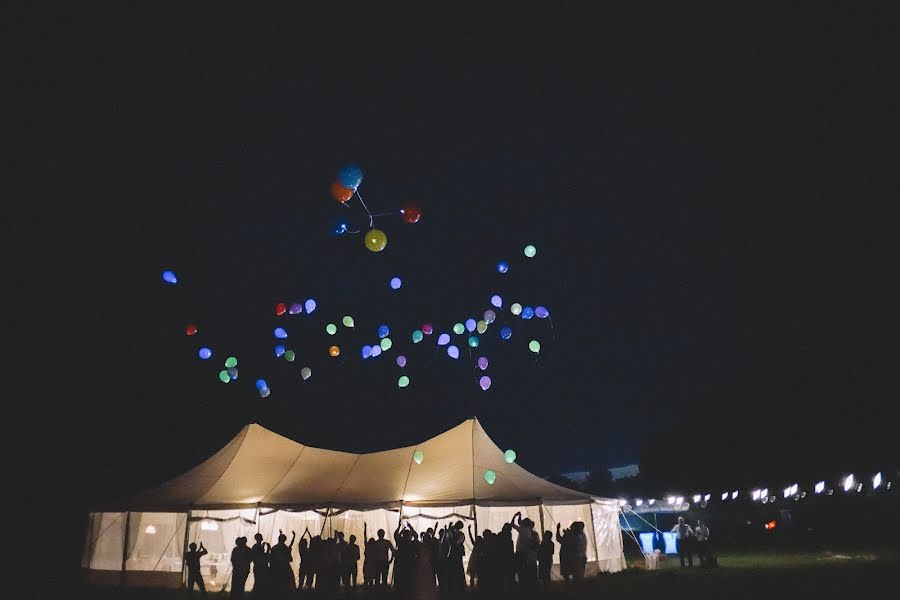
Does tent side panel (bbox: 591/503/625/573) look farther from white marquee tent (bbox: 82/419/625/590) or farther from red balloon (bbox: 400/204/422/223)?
red balloon (bbox: 400/204/422/223)

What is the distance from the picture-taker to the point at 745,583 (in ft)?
30.1

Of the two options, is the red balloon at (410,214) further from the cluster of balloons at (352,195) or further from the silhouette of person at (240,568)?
the silhouette of person at (240,568)

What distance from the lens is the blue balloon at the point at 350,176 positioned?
8.55 meters

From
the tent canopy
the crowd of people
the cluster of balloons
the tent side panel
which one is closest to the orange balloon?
the cluster of balloons

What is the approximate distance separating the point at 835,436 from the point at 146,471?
91.6 feet

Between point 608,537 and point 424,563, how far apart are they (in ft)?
16.9

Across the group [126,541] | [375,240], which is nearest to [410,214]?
[375,240]

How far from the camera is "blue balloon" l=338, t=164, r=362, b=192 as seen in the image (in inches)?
337

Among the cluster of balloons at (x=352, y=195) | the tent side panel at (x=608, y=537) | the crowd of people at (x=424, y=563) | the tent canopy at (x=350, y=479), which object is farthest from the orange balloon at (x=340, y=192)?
the tent side panel at (x=608, y=537)

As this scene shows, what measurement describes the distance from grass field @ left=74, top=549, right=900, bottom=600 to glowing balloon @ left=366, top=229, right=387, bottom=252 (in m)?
4.95

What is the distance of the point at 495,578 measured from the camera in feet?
28.8

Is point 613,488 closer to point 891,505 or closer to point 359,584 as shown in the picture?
point 891,505

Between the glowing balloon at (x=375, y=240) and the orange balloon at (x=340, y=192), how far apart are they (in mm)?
734

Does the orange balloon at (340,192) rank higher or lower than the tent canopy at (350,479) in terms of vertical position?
higher
